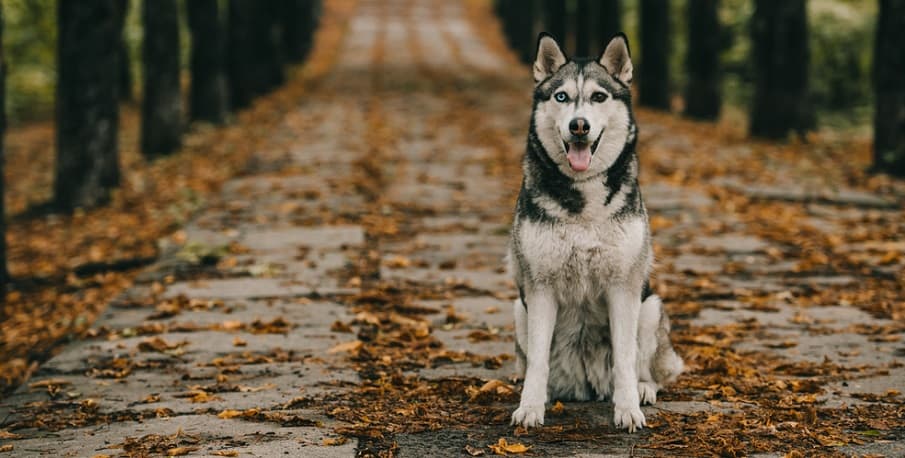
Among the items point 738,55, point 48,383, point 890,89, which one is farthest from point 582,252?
point 738,55

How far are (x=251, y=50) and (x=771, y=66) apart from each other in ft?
43.0

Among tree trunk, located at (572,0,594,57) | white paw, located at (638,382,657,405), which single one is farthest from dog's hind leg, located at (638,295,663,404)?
tree trunk, located at (572,0,594,57)

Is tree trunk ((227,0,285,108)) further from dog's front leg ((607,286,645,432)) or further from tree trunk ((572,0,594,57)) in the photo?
dog's front leg ((607,286,645,432))

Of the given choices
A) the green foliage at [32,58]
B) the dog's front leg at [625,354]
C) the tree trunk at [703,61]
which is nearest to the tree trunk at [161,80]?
the green foliage at [32,58]

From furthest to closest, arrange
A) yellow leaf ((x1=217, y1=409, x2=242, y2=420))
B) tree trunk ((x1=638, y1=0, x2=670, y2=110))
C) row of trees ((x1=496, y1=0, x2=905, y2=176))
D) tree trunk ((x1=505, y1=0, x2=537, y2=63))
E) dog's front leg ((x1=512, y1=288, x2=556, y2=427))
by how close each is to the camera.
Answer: tree trunk ((x1=505, y1=0, x2=537, y2=63)) < tree trunk ((x1=638, y1=0, x2=670, y2=110)) < row of trees ((x1=496, y1=0, x2=905, y2=176)) < yellow leaf ((x1=217, y1=409, x2=242, y2=420)) < dog's front leg ((x1=512, y1=288, x2=556, y2=427))

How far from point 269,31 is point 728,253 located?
20406 mm

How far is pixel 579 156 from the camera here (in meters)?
4.98

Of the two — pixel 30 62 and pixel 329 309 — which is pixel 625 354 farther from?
pixel 30 62

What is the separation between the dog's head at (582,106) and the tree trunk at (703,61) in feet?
52.7

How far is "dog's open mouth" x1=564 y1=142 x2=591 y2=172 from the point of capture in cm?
496

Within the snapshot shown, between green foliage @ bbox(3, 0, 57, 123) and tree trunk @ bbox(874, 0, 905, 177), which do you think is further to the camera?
green foliage @ bbox(3, 0, 57, 123)

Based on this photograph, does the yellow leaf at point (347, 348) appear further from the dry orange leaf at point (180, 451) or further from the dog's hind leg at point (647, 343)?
the dog's hind leg at point (647, 343)

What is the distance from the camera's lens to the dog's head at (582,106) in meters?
4.92

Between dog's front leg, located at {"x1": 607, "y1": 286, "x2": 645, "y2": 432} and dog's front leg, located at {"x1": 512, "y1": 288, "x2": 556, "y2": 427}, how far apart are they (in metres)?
0.31
